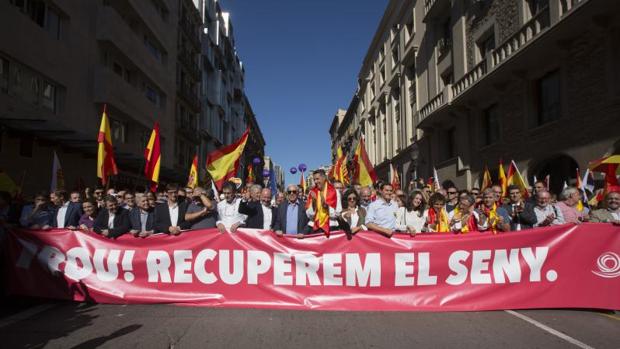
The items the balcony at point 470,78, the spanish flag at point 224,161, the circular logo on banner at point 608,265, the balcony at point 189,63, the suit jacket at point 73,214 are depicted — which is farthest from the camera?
the balcony at point 189,63

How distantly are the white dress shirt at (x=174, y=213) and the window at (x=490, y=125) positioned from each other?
50.0 feet

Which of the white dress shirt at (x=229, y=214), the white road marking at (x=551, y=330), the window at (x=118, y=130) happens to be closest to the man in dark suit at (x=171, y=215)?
the white dress shirt at (x=229, y=214)

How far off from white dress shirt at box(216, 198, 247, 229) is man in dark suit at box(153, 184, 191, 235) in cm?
55

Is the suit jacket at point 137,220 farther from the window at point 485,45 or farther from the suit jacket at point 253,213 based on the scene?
the window at point 485,45

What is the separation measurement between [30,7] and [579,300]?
1691 cm

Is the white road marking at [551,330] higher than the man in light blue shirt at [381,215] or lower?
lower

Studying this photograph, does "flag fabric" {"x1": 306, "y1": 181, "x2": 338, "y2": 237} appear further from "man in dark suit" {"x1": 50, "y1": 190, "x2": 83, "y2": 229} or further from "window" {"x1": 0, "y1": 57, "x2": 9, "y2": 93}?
"window" {"x1": 0, "y1": 57, "x2": 9, "y2": 93}

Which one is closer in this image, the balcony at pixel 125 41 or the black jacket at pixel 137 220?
the black jacket at pixel 137 220

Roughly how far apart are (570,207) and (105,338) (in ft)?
22.1

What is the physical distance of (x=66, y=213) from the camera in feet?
25.1

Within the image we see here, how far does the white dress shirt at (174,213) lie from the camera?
6853 mm

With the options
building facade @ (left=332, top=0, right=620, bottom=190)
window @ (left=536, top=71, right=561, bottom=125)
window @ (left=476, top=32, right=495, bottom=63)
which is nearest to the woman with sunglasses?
building facade @ (left=332, top=0, right=620, bottom=190)

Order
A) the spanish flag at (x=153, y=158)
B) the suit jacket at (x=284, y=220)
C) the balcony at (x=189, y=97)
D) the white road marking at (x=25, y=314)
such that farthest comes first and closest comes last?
the balcony at (x=189, y=97) → the spanish flag at (x=153, y=158) → the suit jacket at (x=284, y=220) → the white road marking at (x=25, y=314)

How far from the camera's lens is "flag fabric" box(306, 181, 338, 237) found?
6.41m
